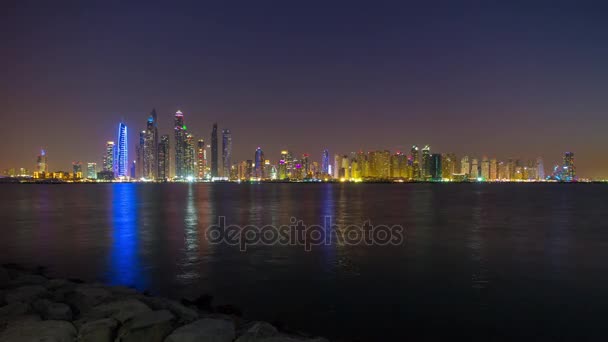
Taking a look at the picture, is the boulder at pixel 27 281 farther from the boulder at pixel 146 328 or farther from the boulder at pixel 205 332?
the boulder at pixel 205 332

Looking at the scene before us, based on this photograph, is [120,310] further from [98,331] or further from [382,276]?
[382,276]

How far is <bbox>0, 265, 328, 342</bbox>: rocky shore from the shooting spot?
7375 mm

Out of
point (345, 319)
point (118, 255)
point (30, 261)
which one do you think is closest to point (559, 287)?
point (345, 319)

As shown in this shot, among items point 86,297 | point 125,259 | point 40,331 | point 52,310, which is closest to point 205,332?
point 40,331

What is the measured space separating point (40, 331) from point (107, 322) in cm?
110

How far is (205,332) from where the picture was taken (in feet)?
24.7

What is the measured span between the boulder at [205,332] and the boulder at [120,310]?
141 cm

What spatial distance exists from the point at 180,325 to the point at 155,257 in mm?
13754

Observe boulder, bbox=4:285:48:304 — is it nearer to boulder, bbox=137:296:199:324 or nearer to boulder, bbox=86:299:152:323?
boulder, bbox=86:299:152:323

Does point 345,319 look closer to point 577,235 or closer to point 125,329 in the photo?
point 125,329

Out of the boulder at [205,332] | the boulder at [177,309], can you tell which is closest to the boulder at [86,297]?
the boulder at [177,309]

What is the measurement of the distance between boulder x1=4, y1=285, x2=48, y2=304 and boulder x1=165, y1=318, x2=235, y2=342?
4682 mm

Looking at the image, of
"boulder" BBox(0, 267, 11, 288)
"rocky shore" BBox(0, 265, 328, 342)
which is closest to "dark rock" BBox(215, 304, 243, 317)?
"rocky shore" BBox(0, 265, 328, 342)

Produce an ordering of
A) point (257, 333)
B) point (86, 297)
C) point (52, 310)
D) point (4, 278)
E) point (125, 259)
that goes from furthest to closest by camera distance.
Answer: point (125, 259)
point (4, 278)
point (86, 297)
point (52, 310)
point (257, 333)
